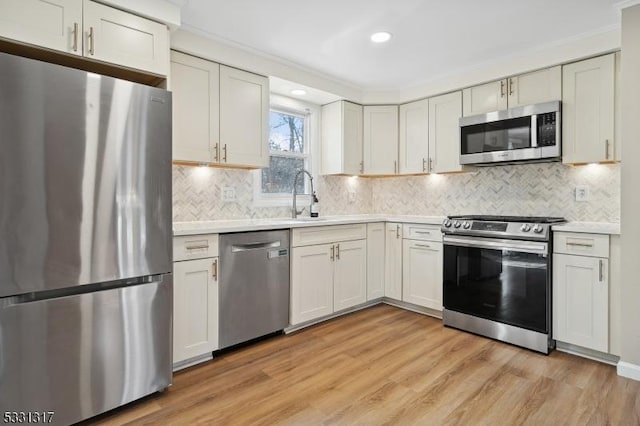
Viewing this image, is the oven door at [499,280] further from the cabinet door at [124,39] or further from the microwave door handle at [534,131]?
the cabinet door at [124,39]

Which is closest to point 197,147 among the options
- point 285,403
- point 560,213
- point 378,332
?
point 285,403

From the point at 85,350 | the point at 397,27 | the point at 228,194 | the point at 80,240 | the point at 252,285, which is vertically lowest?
→ the point at 85,350

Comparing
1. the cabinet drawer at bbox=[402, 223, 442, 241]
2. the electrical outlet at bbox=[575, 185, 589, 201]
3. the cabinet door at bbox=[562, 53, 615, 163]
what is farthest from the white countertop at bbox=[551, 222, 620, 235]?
the cabinet drawer at bbox=[402, 223, 442, 241]

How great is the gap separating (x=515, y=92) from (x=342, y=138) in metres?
1.67

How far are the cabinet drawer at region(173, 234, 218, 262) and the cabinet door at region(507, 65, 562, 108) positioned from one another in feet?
9.15

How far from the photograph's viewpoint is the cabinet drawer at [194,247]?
2316 mm

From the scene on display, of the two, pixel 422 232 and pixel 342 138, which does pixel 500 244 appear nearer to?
pixel 422 232

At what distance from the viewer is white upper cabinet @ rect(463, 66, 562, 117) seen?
2.89 m

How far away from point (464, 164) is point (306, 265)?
1.81 meters

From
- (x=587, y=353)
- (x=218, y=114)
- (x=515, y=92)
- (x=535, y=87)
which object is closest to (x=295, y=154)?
(x=218, y=114)

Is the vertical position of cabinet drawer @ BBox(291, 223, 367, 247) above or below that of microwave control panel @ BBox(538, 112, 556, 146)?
below

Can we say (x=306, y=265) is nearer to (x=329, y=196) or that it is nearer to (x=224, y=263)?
(x=224, y=263)

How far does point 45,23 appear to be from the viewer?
1780 millimetres

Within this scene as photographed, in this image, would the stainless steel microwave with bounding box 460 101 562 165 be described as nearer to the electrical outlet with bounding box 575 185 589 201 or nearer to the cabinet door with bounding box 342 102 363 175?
the electrical outlet with bounding box 575 185 589 201
